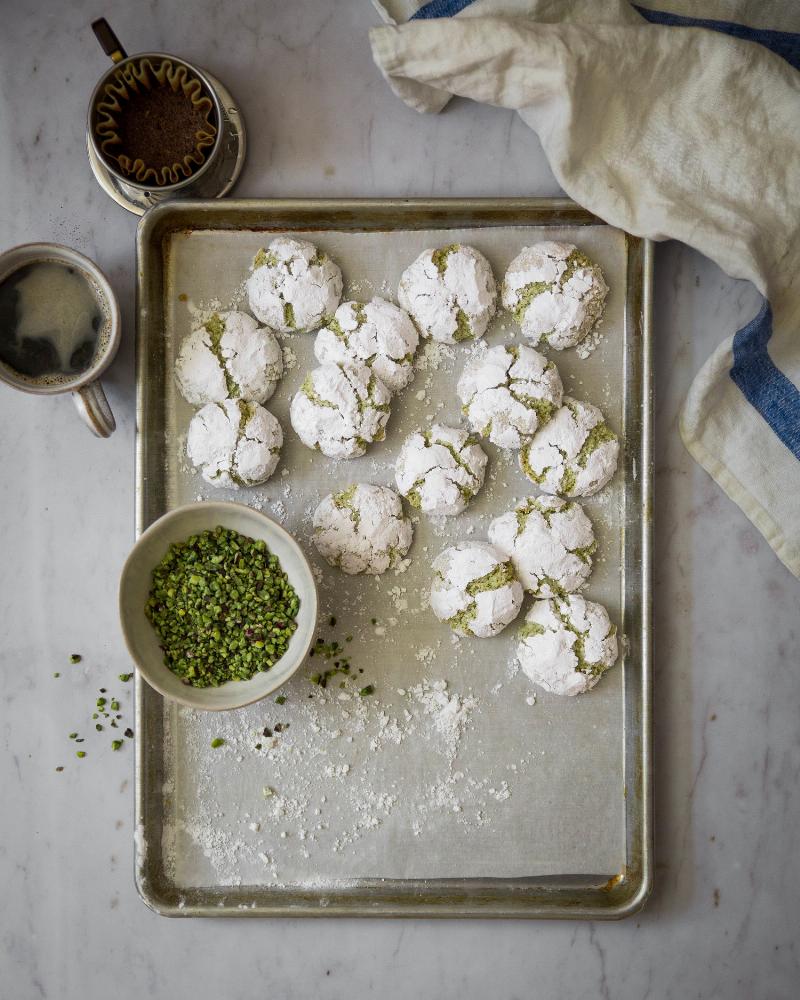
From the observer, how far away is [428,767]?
175cm

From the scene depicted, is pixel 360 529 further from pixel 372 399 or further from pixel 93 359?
pixel 93 359

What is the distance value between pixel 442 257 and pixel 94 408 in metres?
0.78

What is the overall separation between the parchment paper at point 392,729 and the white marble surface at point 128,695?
0.15 meters

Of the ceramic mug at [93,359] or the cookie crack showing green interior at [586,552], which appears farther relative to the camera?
the cookie crack showing green interior at [586,552]

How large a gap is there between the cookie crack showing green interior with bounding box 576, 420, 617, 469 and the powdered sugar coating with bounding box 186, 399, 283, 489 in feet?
2.12

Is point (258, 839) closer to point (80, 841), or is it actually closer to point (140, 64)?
point (80, 841)

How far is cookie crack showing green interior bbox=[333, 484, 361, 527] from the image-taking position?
1.68 metres

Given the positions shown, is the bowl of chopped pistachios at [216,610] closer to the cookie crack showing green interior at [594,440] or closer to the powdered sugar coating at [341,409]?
the powdered sugar coating at [341,409]

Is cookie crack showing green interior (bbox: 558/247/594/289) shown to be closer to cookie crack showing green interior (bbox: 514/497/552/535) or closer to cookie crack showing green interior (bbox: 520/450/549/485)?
cookie crack showing green interior (bbox: 520/450/549/485)

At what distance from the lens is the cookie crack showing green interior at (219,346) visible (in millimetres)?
1686

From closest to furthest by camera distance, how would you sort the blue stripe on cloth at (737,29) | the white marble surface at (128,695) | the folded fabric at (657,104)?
the folded fabric at (657,104)
the blue stripe on cloth at (737,29)
the white marble surface at (128,695)

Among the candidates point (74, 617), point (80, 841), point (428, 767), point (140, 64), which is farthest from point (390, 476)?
point (80, 841)

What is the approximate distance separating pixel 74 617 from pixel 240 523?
50 cm

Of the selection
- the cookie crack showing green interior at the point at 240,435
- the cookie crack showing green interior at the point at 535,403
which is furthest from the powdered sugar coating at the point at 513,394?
the cookie crack showing green interior at the point at 240,435
